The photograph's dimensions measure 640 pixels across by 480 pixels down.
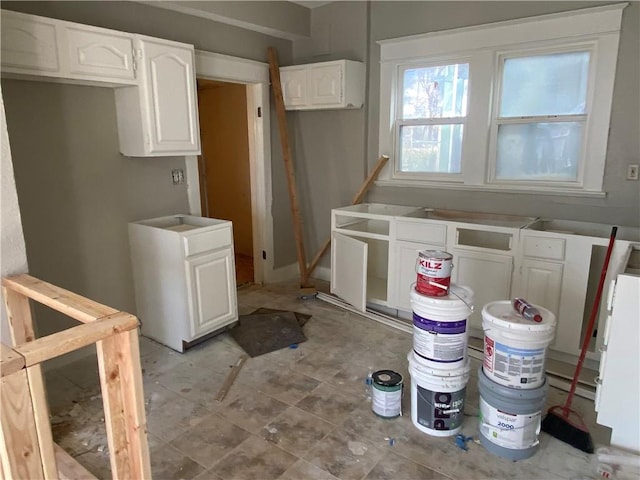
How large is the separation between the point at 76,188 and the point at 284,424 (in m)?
2.05

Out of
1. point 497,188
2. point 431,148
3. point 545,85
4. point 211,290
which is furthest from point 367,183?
point 211,290

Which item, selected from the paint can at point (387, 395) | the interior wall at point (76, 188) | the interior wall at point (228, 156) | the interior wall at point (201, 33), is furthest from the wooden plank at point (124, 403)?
the interior wall at point (228, 156)

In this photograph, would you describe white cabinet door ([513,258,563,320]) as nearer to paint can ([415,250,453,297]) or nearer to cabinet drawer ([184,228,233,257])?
paint can ([415,250,453,297])

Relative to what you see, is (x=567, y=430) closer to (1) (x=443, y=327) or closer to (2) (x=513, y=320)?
(2) (x=513, y=320)

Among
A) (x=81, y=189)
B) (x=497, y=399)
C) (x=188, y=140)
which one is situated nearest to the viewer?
(x=497, y=399)

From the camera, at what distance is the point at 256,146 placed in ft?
14.0

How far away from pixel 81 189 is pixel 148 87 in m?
0.82

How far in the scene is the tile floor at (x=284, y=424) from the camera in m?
1.98

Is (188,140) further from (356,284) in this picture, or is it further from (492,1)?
(492,1)

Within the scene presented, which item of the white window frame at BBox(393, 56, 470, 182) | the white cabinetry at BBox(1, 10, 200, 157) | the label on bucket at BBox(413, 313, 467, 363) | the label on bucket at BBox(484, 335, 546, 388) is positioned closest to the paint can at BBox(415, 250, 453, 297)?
the label on bucket at BBox(413, 313, 467, 363)

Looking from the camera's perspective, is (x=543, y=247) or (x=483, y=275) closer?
(x=543, y=247)

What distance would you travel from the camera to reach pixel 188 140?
3.23 m

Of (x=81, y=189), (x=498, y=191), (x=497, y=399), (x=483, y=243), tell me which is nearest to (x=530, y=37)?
(x=498, y=191)

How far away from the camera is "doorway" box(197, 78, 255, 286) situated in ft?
17.3
